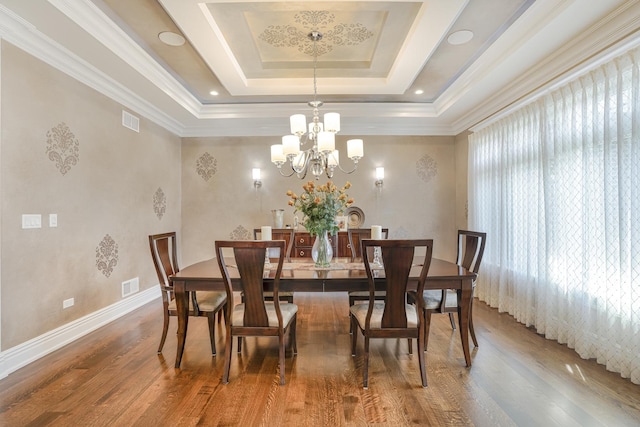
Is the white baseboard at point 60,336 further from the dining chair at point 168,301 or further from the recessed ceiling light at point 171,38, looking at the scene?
the recessed ceiling light at point 171,38

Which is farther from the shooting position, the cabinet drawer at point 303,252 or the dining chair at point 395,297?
the cabinet drawer at point 303,252

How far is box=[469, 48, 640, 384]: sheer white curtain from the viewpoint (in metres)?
2.32

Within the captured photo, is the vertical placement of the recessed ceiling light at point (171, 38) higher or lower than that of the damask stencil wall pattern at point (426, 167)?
higher

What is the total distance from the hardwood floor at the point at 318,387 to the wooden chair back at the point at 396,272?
1.51 ft

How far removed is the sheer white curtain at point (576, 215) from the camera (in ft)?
7.62

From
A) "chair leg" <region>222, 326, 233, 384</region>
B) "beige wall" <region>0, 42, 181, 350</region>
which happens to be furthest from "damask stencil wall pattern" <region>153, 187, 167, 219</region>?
"chair leg" <region>222, 326, 233, 384</region>

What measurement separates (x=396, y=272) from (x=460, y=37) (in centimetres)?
226

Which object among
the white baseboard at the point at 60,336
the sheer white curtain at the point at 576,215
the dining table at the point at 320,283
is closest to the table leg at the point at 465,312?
the dining table at the point at 320,283

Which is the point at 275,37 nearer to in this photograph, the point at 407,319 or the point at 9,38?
the point at 9,38

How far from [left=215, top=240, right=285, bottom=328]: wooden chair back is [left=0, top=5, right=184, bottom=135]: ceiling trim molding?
224 centimetres

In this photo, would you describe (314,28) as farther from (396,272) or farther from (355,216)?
(355,216)

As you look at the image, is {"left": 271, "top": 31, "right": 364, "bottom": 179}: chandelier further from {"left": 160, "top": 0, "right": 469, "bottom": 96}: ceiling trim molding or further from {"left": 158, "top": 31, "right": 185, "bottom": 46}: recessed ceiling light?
{"left": 158, "top": 31, "right": 185, "bottom": 46}: recessed ceiling light

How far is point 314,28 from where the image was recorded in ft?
9.59

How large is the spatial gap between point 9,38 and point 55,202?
129 centimetres
